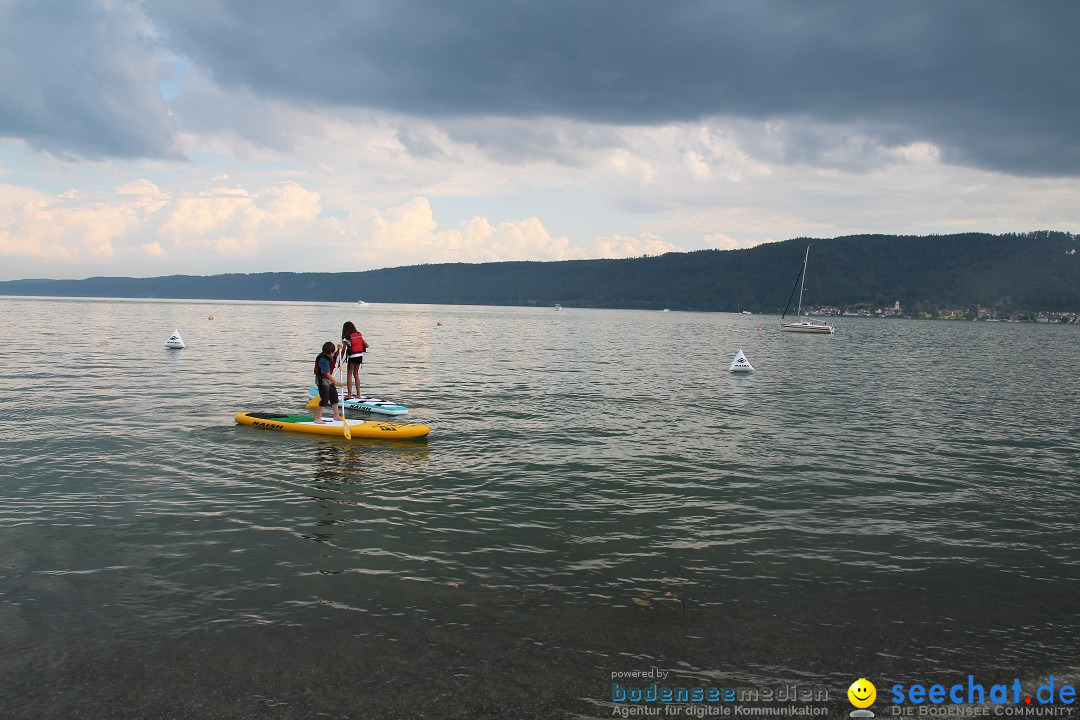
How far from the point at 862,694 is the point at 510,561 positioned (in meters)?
5.07

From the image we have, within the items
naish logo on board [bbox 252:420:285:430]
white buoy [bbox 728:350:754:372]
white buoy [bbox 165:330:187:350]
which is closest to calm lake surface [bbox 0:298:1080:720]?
naish logo on board [bbox 252:420:285:430]

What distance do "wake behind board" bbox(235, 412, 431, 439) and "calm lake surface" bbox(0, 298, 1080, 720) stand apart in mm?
408

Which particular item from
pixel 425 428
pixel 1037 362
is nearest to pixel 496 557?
pixel 425 428

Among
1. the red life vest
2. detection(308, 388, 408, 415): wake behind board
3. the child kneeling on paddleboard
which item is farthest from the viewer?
the red life vest

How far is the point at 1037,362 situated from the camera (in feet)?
184

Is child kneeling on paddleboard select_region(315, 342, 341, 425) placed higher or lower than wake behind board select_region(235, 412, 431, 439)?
higher

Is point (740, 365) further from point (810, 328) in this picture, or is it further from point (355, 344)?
point (810, 328)

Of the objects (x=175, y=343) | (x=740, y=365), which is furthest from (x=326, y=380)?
(x=175, y=343)

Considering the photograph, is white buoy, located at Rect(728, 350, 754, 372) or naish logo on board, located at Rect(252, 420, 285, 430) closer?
naish logo on board, located at Rect(252, 420, 285, 430)

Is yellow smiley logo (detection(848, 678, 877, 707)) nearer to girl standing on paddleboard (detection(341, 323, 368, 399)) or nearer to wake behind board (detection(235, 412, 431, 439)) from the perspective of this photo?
wake behind board (detection(235, 412, 431, 439))

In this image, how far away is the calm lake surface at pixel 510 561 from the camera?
7.16 m

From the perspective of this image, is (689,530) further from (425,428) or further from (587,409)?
(587,409)

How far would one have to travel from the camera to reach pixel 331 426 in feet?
63.5

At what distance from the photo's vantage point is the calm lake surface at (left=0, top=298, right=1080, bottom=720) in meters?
7.16
